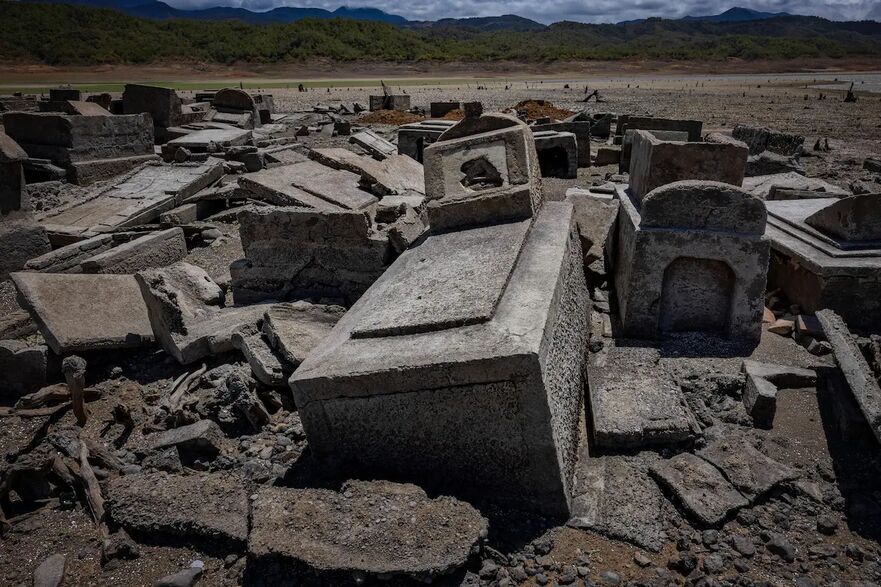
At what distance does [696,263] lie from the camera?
454 cm

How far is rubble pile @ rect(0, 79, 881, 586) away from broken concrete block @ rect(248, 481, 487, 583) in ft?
0.04

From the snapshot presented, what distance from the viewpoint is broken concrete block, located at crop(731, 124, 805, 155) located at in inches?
456

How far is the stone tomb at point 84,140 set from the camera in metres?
9.75

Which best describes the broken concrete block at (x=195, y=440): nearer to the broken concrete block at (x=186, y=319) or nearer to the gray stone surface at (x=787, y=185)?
the broken concrete block at (x=186, y=319)

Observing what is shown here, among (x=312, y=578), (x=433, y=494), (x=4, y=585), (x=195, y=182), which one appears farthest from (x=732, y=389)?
(x=195, y=182)

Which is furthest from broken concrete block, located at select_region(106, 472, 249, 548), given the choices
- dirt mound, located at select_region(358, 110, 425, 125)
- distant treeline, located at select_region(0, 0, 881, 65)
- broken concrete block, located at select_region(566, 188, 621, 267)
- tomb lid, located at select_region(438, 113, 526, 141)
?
distant treeline, located at select_region(0, 0, 881, 65)

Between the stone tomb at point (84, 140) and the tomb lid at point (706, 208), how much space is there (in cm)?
963

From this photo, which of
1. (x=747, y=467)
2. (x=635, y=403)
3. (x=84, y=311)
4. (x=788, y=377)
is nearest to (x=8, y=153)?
(x=84, y=311)

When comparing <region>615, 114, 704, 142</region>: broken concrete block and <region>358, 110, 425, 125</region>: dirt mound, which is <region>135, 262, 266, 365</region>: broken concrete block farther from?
<region>358, 110, 425, 125</region>: dirt mound

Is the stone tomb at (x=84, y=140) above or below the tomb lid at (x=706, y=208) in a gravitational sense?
above

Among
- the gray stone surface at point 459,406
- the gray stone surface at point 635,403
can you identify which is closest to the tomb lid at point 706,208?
the gray stone surface at point 635,403

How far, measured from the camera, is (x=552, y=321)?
128 inches

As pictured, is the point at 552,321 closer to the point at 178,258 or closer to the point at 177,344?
the point at 177,344

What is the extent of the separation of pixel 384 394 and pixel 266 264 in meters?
2.91
